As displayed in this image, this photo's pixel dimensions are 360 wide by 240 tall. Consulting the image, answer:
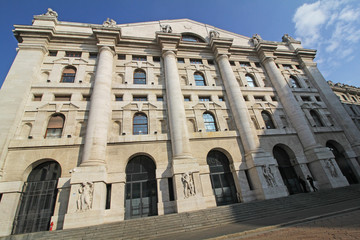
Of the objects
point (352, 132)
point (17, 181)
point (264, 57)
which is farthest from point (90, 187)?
point (352, 132)

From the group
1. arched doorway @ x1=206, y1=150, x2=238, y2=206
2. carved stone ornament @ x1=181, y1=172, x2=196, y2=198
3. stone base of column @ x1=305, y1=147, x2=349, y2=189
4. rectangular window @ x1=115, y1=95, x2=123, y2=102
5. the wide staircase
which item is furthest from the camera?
rectangular window @ x1=115, y1=95, x2=123, y2=102

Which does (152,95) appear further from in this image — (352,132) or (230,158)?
(352,132)

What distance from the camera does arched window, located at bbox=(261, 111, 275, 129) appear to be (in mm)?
21078

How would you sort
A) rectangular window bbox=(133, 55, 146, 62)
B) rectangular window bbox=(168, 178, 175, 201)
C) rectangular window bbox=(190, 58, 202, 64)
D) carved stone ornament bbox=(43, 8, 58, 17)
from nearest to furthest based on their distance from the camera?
rectangular window bbox=(168, 178, 175, 201) < carved stone ornament bbox=(43, 8, 58, 17) < rectangular window bbox=(133, 55, 146, 62) < rectangular window bbox=(190, 58, 202, 64)

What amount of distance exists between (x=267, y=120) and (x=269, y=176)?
26.7ft

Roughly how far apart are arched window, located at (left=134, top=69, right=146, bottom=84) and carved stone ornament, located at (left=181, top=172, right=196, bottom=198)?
12.6 metres

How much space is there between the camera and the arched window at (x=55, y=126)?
1576 centimetres

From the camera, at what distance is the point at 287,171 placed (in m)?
19.0

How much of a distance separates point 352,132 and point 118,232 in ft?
94.0

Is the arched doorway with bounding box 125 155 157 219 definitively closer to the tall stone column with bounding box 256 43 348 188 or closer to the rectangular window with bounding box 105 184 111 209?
the rectangular window with bounding box 105 184 111 209

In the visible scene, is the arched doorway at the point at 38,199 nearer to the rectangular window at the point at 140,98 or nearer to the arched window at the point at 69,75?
the arched window at the point at 69,75

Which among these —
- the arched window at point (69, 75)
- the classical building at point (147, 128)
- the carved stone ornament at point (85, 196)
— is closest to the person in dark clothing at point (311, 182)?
the classical building at point (147, 128)

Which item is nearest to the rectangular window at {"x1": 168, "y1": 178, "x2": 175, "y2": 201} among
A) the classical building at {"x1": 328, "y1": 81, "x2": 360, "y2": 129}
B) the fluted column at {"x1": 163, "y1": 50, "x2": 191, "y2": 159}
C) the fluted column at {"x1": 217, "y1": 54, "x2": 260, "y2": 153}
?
the fluted column at {"x1": 163, "y1": 50, "x2": 191, "y2": 159}

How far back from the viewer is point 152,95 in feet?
64.3
